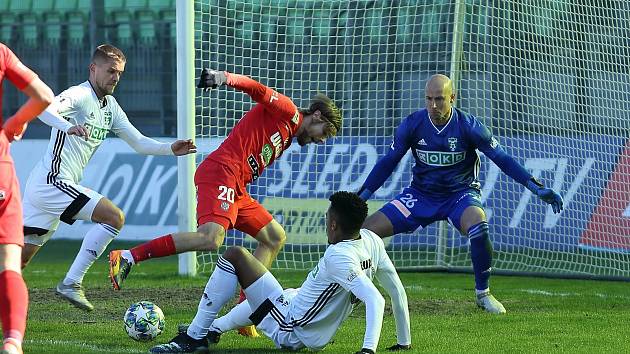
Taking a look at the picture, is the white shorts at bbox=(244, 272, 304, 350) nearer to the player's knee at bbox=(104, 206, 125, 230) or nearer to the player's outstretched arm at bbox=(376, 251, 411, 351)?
the player's outstretched arm at bbox=(376, 251, 411, 351)

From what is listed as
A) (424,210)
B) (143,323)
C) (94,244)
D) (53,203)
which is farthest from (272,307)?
(424,210)

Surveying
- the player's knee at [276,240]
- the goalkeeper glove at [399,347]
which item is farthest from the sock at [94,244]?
the goalkeeper glove at [399,347]

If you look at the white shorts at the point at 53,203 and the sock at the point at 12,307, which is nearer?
the sock at the point at 12,307

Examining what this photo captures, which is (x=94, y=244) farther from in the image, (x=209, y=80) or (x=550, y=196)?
(x=550, y=196)

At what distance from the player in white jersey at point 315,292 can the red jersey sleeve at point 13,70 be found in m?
1.79

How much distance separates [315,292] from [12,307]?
1.87 metres

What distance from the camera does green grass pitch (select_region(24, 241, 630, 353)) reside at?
23.6 ft

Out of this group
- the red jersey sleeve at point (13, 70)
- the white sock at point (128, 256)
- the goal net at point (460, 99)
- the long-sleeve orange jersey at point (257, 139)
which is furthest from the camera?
the goal net at point (460, 99)

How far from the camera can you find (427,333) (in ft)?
25.7

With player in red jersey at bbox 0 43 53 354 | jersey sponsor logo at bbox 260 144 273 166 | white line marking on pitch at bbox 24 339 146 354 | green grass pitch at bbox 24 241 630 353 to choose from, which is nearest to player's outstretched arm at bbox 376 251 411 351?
green grass pitch at bbox 24 241 630 353

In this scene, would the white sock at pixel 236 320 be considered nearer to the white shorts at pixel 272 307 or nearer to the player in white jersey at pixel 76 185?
the white shorts at pixel 272 307

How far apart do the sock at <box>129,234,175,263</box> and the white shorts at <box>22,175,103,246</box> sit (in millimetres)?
1063

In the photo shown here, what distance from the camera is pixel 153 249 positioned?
8.02 m

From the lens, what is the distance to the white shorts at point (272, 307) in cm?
680
